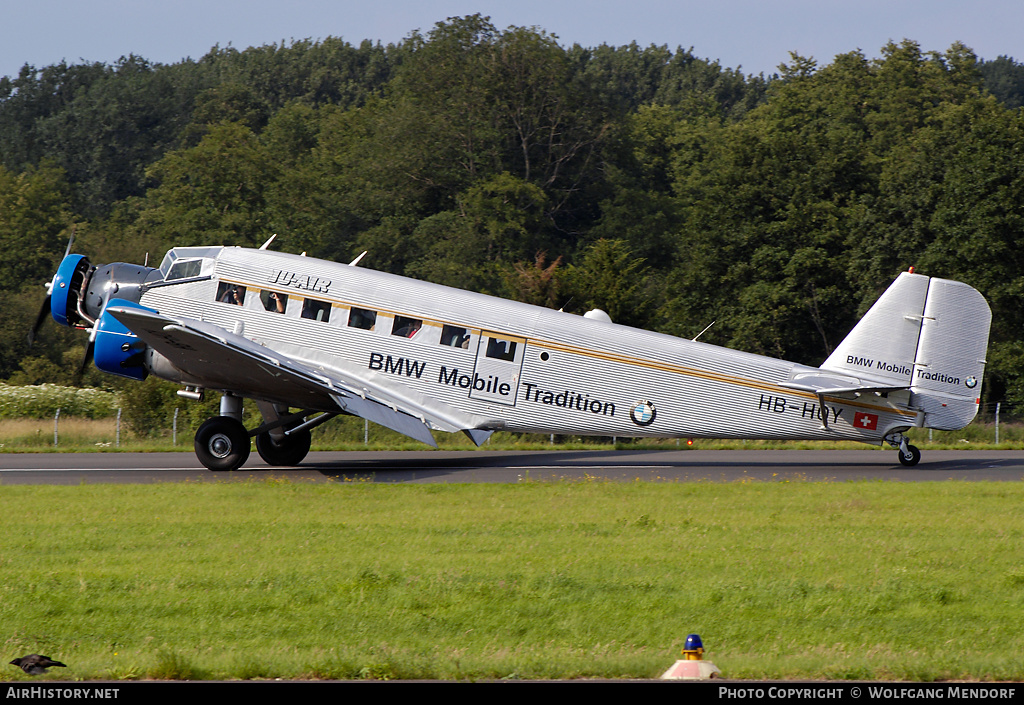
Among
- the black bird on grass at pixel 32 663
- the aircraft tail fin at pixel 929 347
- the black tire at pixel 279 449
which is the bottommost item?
the black tire at pixel 279 449

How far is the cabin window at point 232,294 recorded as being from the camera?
61.6 feet

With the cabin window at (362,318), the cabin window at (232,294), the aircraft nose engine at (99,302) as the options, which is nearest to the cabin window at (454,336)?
the cabin window at (362,318)

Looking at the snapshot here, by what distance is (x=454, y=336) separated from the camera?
60.9 ft

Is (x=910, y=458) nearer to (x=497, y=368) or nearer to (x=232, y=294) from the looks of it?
(x=497, y=368)

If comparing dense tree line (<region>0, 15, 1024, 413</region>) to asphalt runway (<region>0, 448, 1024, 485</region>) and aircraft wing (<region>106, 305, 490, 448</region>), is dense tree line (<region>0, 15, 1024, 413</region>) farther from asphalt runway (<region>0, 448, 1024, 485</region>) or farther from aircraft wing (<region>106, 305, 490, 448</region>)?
aircraft wing (<region>106, 305, 490, 448</region>)

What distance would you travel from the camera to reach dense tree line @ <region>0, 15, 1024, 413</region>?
1508 inches

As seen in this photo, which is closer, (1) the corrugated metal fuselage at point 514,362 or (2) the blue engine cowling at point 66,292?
(1) the corrugated metal fuselage at point 514,362

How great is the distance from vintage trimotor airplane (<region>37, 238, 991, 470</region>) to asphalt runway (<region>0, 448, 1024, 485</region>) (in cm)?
86

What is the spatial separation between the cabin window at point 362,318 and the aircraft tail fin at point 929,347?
29.6 ft

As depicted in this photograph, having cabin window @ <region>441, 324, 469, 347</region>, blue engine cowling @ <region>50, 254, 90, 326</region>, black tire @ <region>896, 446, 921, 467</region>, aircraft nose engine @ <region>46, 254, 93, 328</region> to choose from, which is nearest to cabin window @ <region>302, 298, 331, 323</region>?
cabin window @ <region>441, 324, 469, 347</region>

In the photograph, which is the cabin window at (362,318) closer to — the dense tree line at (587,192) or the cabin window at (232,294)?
the cabin window at (232,294)

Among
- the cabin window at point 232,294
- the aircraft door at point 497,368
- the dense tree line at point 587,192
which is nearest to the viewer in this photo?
the aircraft door at point 497,368

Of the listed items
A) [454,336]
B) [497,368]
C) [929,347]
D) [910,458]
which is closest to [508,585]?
[497,368]

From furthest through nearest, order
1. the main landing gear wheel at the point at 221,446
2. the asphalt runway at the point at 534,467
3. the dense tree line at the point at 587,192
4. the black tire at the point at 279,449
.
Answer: the dense tree line at the point at 587,192
the black tire at the point at 279,449
the main landing gear wheel at the point at 221,446
the asphalt runway at the point at 534,467
